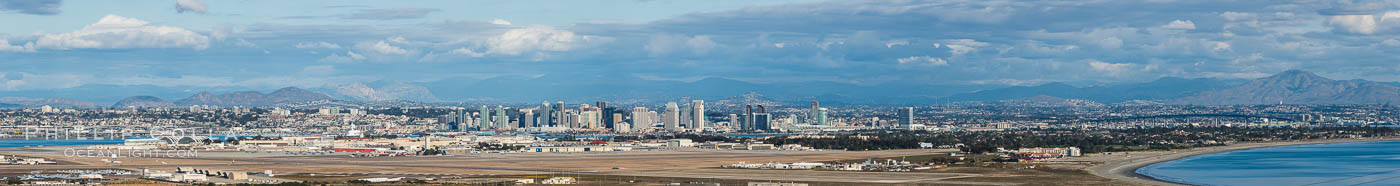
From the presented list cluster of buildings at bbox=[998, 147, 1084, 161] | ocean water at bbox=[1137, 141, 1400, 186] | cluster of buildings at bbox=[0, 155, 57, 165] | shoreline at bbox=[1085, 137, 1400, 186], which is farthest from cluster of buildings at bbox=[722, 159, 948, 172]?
cluster of buildings at bbox=[0, 155, 57, 165]

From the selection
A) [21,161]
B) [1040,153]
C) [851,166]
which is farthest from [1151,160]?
[21,161]

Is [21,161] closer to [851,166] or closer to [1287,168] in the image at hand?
[851,166]

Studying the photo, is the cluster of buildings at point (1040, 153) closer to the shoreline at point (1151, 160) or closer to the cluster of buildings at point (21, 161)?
the shoreline at point (1151, 160)

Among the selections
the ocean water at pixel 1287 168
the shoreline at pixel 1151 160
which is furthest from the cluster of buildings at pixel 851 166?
the ocean water at pixel 1287 168

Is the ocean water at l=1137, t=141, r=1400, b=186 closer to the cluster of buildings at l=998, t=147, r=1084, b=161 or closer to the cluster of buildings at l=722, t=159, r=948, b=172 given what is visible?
the cluster of buildings at l=998, t=147, r=1084, b=161

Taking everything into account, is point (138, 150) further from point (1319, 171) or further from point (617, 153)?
point (1319, 171)

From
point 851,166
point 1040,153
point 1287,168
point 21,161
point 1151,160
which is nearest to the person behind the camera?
point 851,166
